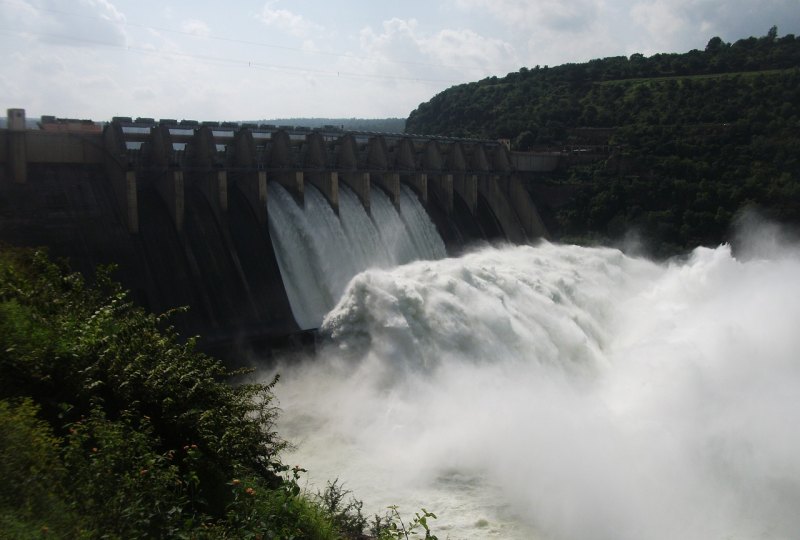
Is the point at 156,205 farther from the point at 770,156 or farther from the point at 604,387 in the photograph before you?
the point at 770,156

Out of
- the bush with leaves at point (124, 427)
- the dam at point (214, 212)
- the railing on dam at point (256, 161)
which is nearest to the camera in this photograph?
the bush with leaves at point (124, 427)

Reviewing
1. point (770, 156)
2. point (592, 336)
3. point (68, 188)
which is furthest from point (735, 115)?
point (68, 188)

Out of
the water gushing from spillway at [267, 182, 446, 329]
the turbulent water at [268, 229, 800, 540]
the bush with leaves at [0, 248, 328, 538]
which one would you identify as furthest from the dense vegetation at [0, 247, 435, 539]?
the water gushing from spillway at [267, 182, 446, 329]

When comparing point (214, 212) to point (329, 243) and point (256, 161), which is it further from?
point (329, 243)

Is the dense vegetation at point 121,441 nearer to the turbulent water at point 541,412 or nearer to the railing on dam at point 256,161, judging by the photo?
the turbulent water at point 541,412

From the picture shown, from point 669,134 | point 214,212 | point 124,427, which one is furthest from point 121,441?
point 669,134

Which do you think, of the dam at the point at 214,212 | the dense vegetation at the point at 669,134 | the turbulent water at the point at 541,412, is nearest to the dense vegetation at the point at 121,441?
the turbulent water at the point at 541,412
